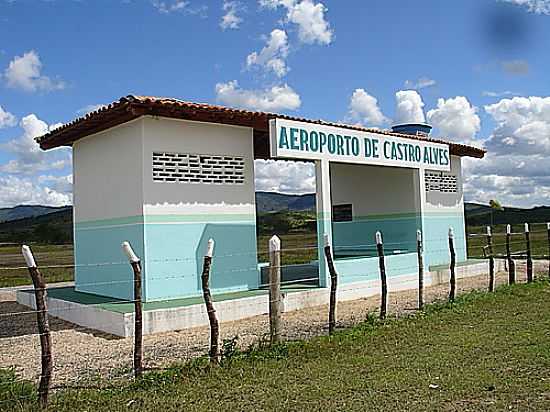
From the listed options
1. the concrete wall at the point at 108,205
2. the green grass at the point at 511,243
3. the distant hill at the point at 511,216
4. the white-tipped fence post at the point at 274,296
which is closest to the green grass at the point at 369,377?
the white-tipped fence post at the point at 274,296

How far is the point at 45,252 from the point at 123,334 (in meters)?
19.8

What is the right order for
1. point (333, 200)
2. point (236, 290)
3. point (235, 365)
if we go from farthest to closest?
point (333, 200) < point (236, 290) < point (235, 365)

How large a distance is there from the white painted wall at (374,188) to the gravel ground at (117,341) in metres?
4.42

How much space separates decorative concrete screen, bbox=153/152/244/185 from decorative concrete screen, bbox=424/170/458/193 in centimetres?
699

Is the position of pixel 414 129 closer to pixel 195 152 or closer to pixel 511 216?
pixel 195 152

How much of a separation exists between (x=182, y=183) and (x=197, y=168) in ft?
1.44

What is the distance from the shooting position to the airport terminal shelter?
10508 mm

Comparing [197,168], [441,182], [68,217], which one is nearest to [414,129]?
[441,182]

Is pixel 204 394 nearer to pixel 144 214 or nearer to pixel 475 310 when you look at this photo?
pixel 144 214

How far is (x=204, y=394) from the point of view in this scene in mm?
5832

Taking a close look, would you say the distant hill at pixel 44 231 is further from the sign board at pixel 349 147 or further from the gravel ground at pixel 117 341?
the sign board at pixel 349 147

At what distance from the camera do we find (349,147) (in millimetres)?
12742

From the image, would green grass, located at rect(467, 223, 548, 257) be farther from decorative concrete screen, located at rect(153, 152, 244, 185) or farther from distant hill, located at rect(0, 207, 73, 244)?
distant hill, located at rect(0, 207, 73, 244)

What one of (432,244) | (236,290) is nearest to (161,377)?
(236,290)
